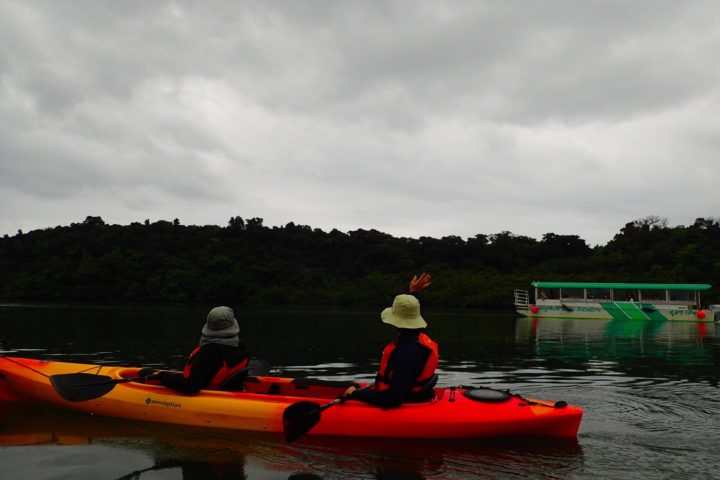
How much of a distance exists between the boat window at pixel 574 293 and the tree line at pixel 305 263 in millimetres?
19239

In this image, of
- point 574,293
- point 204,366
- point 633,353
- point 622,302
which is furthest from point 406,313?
point 574,293

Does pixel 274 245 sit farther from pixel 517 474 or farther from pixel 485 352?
pixel 517 474

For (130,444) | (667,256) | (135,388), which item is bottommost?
(130,444)

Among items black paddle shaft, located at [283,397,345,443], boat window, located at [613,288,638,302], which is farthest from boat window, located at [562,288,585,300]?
black paddle shaft, located at [283,397,345,443]

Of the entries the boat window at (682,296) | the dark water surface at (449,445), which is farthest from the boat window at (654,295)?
the dark water surface at (449,445)

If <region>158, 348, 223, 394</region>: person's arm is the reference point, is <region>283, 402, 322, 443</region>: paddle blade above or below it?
below

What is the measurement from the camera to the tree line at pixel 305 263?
69.8 metres

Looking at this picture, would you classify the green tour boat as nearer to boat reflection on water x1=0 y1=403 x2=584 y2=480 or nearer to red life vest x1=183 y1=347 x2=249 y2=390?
boat reflection on water x1=0 y1=403 x2=584 y2=480

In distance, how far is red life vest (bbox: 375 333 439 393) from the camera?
7.48m

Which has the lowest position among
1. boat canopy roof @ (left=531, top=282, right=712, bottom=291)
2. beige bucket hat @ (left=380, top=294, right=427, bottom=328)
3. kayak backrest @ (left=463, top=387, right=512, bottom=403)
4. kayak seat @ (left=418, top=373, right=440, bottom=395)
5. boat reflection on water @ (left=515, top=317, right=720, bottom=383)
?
boat reflection on water @ (left=515, top=317, right=720, bottom=383)

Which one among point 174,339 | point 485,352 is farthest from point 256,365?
point 174,339

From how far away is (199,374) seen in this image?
8.38 meters

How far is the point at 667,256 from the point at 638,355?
178 feet

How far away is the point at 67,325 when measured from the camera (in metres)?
28.3
